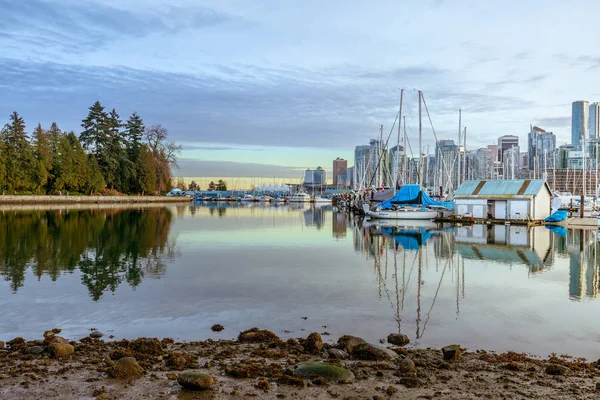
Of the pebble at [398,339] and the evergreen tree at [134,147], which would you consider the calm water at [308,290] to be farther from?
the evergreen tree at [134,147]

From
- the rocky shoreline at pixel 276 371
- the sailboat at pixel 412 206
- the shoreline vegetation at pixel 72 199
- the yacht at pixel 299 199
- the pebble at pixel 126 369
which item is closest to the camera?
the rocky shoreline at pixel 276 371

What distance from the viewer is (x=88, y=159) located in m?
110

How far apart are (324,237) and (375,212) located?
956 inches

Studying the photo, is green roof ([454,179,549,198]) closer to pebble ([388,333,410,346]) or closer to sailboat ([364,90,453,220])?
sailboat ([364,90,453,220])

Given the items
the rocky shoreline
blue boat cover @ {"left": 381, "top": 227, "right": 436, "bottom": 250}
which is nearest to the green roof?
blue boat cover @ {"left": 381, "top": 227, "right": 436, "bottom": 250}

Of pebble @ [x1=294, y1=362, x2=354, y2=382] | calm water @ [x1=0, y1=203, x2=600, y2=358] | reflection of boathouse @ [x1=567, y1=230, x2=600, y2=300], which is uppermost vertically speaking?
pebble @ [x1=294, y1=362, x2=354, y2=382]

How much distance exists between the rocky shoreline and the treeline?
289 feet

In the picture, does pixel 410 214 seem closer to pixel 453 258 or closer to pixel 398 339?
pixel 453 258

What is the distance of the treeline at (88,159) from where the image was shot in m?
91.6

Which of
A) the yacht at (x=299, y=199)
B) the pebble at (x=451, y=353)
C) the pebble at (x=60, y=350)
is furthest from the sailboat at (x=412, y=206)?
the yacht at (x=299, y=199)

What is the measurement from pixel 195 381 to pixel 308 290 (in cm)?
957

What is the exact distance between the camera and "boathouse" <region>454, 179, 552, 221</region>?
173ft

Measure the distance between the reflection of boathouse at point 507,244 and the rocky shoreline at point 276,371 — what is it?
1553 cm

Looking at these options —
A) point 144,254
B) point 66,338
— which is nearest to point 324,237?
point 144,254
